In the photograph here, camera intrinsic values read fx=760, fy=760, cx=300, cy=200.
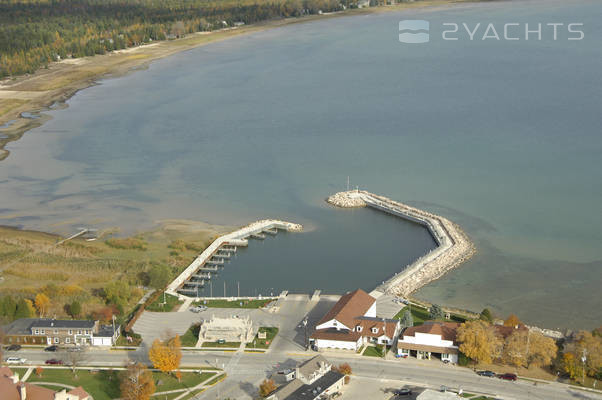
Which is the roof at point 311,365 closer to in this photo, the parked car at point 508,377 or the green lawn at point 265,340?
the green lawn at point 265,340

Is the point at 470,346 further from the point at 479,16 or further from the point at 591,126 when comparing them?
the point at 479,16

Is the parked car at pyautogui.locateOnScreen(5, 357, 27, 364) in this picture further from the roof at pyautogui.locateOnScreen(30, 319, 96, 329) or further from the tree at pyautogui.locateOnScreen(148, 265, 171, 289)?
the tree at pyautogui.locateOnScreen(148, 265, 171, 289)

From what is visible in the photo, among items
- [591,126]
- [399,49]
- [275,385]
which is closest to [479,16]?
[399,49]

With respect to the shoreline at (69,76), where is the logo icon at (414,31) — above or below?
above

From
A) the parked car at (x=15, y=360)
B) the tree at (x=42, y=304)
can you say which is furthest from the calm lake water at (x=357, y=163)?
the parked car at (x=15, y=360)

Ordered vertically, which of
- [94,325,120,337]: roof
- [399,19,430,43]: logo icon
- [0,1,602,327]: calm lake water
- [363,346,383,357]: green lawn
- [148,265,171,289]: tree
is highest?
[399,19,430,43]: logo icon

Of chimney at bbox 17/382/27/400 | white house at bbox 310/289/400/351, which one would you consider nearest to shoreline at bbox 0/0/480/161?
white house at bbox 310/289/400/351

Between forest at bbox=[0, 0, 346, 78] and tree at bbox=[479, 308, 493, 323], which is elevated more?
forest at bbox=[0, 0, 346, 78]

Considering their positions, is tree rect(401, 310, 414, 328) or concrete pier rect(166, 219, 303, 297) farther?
concrete pier rect(166, 219, 303, 297)
